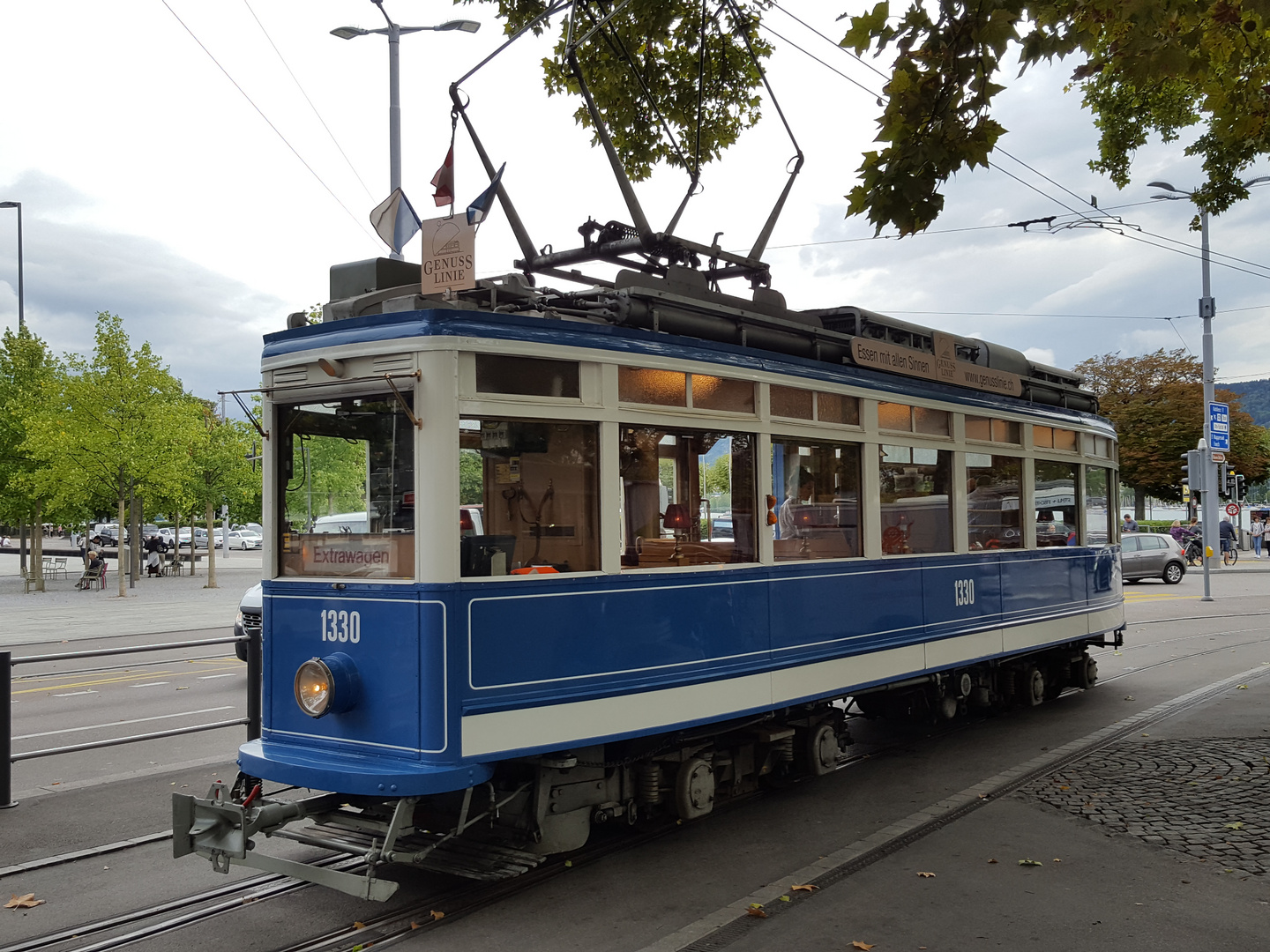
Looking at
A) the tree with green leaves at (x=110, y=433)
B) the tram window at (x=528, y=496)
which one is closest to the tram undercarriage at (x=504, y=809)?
the tram window at (x=528, y=496)

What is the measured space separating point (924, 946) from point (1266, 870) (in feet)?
7.34

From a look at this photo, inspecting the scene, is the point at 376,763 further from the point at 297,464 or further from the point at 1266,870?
the point at 1266,870

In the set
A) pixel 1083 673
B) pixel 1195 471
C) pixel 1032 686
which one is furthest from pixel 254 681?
pixel 1195 471

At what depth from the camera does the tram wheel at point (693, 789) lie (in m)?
6.21

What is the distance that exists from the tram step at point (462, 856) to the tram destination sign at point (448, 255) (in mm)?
2698

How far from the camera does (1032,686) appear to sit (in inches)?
418

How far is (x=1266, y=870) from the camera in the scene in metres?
5.72

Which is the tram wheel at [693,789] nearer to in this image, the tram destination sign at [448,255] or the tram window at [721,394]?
the tram window at [721,394]

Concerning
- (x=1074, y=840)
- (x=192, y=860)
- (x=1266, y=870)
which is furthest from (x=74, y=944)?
(x=1266, y=870)

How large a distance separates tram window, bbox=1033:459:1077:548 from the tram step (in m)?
6.63

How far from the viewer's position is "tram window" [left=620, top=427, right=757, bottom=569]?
600 centimetres

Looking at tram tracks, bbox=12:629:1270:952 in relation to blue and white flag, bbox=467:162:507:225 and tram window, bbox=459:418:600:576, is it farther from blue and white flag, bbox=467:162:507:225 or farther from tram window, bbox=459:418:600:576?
blue and white flag, bbox=467:162:507:225

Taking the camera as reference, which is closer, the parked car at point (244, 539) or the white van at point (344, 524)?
the white van at point (344, 524)

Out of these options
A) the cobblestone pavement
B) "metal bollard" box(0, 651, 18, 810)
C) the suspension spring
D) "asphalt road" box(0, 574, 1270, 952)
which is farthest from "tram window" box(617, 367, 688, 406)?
"metal bollard" box(0, 651, 18, 810)
